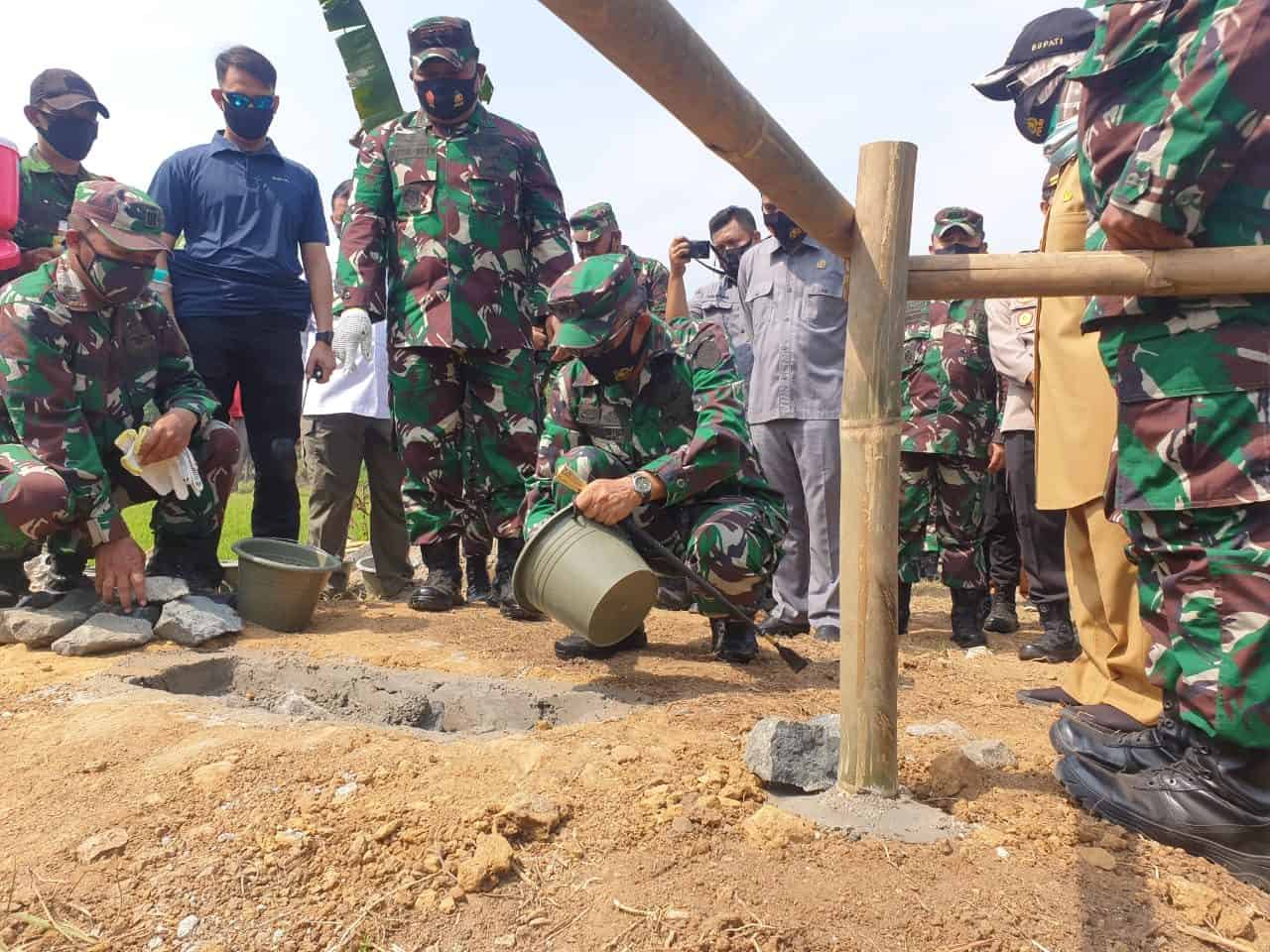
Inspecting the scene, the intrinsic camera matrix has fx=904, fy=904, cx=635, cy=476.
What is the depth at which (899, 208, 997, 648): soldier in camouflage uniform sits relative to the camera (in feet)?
12.5

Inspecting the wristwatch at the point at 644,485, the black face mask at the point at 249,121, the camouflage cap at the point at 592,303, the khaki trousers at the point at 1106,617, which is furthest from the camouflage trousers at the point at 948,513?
the black face mask at the point at 249,121

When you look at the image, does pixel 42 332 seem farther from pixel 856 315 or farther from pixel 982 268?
pixel 982 268

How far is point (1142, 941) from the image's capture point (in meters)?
1.42

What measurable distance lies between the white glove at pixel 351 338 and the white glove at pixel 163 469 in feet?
2.26

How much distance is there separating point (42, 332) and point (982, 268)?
3.07 m

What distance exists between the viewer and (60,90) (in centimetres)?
373

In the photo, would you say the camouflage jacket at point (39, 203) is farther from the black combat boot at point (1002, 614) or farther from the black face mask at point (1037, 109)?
the black combat boot at point (1002, 614)

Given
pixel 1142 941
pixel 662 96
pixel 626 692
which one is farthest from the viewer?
pixel 626 692

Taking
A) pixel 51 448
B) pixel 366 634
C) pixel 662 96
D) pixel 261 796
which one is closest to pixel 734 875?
pixel 261 796

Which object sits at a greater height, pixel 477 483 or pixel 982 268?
pixel 982 268

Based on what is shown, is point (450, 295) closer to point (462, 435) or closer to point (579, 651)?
point (462, 435)

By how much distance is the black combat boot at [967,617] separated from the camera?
12.4 feet

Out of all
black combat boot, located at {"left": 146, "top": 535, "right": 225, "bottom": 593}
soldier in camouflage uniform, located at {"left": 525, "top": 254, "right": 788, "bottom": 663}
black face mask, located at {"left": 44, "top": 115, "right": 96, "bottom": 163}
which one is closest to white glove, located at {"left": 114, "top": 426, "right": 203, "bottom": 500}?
black combat boot, located at {"left": 146, "top": 535, "right": 225, "bottom": 593}

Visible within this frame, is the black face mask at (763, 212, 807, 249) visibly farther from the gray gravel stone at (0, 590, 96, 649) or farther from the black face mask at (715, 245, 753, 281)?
the gray gravel stone at (0, 590, 96, 649)
